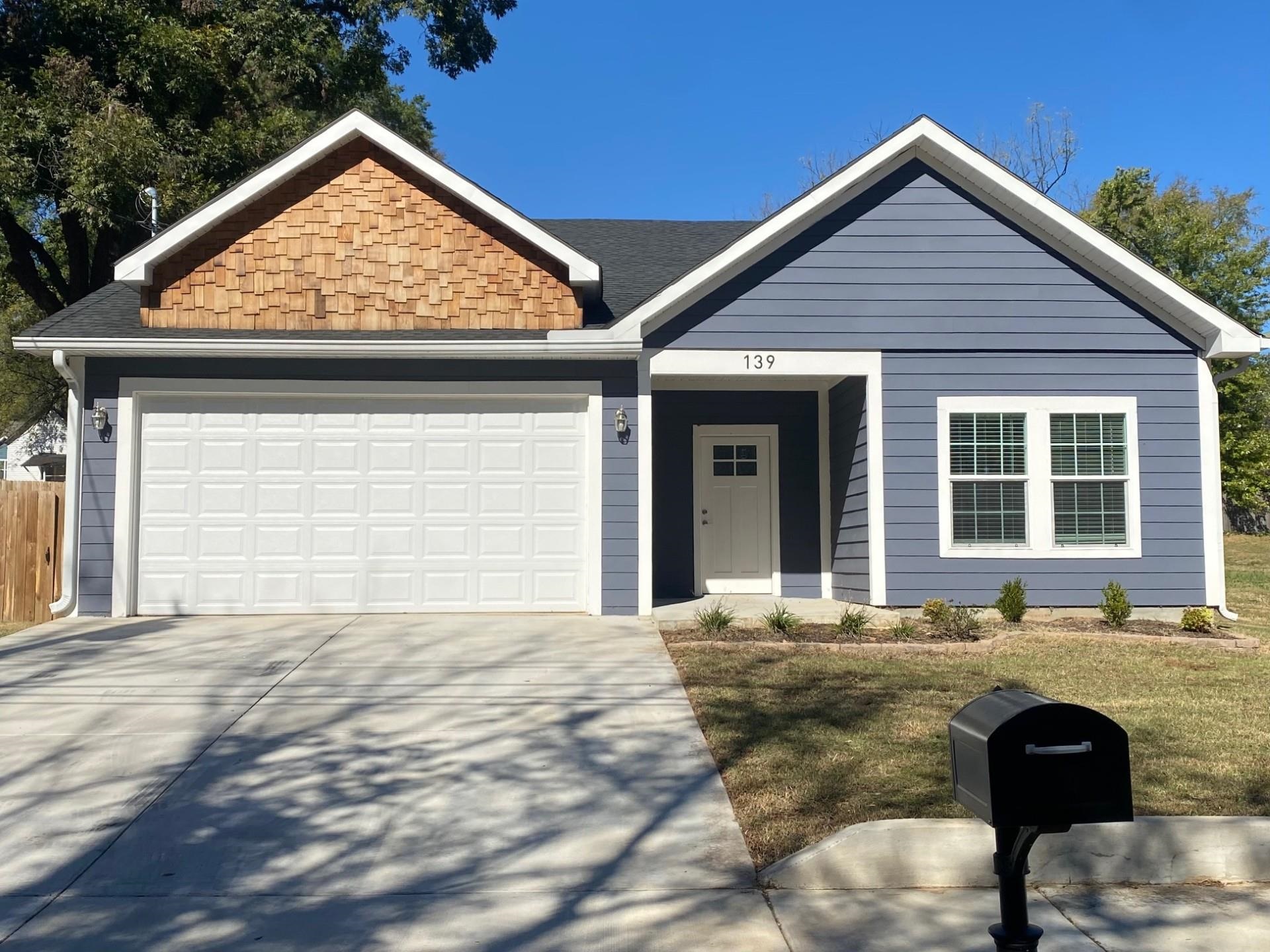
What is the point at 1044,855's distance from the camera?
4.37 metres

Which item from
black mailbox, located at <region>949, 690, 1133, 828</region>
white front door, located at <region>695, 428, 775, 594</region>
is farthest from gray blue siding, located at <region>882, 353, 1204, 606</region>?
black mailbox, located at <region>949, 690, 1133, 828</region>

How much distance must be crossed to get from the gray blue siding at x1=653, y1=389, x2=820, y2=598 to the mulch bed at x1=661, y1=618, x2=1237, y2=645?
8.53 feet

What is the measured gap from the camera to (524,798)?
5387mm

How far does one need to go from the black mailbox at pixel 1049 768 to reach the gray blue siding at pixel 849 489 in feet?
29.8

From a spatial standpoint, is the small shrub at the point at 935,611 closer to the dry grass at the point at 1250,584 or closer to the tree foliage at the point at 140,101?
the dry grass at the point at 1250,584

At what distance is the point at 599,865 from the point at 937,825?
4.78 ft

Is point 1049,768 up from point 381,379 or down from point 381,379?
down

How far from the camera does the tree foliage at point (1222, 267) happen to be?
90.4 feet

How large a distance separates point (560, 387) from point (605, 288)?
79.3 inches

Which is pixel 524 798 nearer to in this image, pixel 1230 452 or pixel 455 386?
pixel 455 386

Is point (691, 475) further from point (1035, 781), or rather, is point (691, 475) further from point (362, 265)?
point (1035, 781)

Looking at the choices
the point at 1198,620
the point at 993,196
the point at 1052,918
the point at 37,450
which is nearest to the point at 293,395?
the point at 993,196

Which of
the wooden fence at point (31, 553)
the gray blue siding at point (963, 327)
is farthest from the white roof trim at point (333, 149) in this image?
the wooden fence at point (31, 553)

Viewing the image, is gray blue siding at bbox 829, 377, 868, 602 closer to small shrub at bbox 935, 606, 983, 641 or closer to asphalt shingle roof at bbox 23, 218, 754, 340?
small shrub at bbox 935, 606, 983, 641
